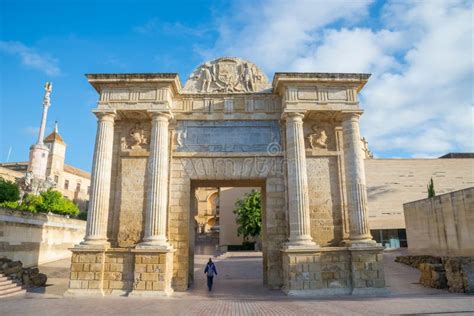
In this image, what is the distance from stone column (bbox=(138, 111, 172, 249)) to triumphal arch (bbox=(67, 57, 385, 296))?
0.04 metres

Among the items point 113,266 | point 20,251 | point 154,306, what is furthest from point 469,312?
point 20,251

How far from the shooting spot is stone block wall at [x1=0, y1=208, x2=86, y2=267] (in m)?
14.9

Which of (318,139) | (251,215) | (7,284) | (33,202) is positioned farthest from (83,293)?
(251,215)

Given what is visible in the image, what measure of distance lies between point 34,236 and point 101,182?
9132mm

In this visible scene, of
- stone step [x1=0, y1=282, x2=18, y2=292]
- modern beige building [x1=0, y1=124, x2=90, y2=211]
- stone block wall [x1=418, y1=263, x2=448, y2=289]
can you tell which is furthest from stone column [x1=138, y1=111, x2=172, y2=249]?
modern beige building [x1=0, y1=124, x2=90, y2=211]

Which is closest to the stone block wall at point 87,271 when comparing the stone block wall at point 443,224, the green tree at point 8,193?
the stone block wall at point 443,224

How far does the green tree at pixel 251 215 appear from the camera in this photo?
104 ft

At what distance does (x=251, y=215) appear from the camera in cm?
3188

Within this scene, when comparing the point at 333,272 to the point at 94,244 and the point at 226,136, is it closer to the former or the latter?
the point at 226,136

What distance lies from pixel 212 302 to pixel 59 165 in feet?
157

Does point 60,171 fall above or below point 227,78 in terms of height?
above

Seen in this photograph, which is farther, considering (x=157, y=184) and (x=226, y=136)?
(x=226, y=136)

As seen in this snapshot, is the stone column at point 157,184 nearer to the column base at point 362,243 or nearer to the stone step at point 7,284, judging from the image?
the stone step at point 7,284

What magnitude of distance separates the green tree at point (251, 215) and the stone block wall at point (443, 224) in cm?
1457
